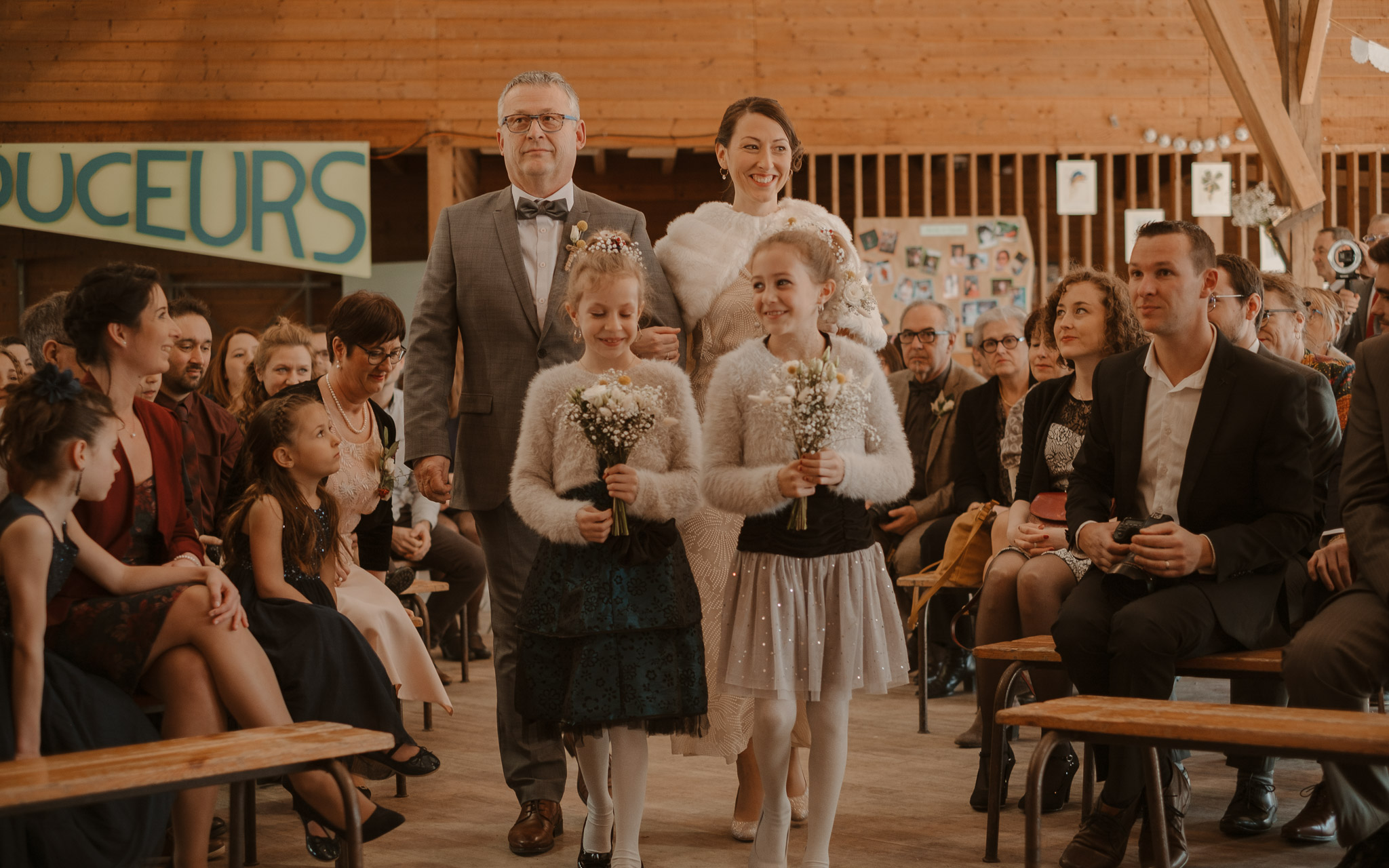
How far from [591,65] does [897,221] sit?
2.73m

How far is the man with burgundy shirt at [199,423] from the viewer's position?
3.33 metres

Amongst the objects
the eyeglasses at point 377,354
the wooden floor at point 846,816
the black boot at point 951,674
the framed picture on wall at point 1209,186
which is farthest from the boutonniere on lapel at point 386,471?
the framed picture on wall at point 1209,186

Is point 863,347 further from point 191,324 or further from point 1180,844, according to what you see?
point 191,324

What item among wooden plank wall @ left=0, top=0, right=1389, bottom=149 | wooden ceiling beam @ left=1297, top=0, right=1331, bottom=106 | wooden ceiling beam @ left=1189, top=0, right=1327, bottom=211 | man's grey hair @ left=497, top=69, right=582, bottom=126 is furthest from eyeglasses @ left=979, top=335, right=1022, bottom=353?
wooden plank wall @ left=0, top=0, right=1389, bottom=149

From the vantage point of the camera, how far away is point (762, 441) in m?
2.91

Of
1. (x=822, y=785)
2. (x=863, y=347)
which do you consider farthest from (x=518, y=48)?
(x=822, y=785)

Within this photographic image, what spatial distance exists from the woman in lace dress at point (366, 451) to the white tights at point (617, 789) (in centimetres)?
78

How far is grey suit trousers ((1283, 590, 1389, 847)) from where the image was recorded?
262 centimetres

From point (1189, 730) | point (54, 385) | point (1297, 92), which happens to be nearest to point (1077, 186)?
point (1297, 92)

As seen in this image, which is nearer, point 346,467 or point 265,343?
point 346,467

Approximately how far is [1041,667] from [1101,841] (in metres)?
0.54

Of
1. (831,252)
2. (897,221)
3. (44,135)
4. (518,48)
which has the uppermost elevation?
(518,48)

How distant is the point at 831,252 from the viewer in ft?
9.87

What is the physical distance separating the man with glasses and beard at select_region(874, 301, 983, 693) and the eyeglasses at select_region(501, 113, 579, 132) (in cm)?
247
